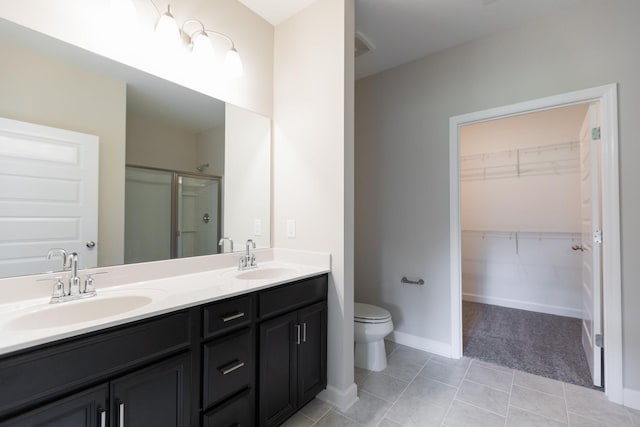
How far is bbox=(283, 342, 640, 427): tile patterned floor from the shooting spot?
1.57m

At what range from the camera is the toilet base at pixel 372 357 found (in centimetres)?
212

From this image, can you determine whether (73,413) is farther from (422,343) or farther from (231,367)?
(422,343)

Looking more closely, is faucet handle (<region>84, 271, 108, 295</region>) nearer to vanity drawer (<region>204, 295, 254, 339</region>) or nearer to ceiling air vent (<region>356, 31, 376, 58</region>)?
vanity drawer (<region>204, 295, 254, 339</region>)

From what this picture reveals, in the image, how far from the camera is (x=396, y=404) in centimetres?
173

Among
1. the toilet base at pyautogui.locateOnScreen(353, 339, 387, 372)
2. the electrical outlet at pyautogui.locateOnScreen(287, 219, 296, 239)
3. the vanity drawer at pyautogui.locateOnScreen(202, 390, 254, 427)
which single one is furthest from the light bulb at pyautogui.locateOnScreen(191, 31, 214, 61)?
the toilet base at pyautogui.locateOnScreen(353, 339, 387, 372)

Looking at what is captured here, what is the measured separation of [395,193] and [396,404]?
1687mm

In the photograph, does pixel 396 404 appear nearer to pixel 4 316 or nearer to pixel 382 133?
pixel 4 316

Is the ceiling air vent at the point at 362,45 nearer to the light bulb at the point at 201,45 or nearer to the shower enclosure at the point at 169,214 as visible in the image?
the light bulb at the point at 201,45

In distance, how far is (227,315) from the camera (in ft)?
4.00

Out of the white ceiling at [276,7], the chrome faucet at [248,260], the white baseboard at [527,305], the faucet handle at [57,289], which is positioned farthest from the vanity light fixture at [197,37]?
the white baseboard at [527,305]

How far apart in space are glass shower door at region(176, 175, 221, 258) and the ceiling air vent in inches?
64.2

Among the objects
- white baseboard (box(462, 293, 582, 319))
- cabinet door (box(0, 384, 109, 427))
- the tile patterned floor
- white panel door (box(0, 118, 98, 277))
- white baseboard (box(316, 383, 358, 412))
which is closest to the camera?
cabinet door (box(0, 384, 109, 427))

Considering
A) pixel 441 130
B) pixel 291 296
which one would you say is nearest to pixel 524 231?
pixel 441 130

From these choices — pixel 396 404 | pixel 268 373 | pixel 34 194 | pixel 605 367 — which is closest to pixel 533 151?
pixel 605 367
